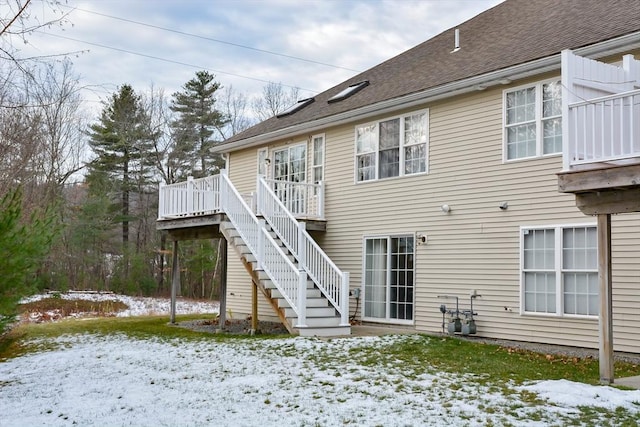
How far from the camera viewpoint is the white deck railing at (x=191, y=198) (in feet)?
47.5

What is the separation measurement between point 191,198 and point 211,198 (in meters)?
0.83

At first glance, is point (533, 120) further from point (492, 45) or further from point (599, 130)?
point (599, 130)

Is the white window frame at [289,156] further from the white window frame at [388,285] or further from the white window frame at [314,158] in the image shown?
the white window frame at [388,285]

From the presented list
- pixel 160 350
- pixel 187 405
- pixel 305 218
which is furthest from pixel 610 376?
pixel 305 218

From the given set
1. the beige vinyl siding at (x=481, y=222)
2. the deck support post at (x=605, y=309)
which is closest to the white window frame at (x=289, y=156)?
the beige vinyl siding at (x=481, y=222)

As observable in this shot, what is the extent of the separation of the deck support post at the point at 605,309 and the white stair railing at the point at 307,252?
5.49 meters

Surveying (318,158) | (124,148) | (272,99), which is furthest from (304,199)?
(272,99)

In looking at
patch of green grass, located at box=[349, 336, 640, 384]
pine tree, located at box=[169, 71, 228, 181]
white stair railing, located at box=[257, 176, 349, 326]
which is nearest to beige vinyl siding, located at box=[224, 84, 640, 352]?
patch of green grass, located at box=[349, 336, 640, 384]

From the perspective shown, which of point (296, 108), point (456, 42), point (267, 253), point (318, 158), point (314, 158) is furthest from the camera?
point (296, 108)

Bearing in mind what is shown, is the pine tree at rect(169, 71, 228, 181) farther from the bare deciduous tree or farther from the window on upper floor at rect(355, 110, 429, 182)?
the window on upper floor at rect(355, 110, 429, 182)

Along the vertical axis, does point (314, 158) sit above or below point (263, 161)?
below

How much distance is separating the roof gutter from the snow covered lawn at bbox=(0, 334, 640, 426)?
4927 mm

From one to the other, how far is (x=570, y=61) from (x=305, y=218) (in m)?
8.40

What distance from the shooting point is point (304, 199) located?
1533cm
